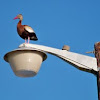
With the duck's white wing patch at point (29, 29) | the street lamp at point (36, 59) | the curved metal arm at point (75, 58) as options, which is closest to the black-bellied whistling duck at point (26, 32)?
the duck's white wing patch at point (29, 29)

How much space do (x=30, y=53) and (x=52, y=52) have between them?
0.99ft

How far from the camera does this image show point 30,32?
4.09 m

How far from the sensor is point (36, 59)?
348 centimetres

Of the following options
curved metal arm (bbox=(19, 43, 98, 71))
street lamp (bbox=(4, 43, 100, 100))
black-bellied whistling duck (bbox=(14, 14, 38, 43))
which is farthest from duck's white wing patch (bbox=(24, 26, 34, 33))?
curved metal arm (bbox=(19, 43, 98, 71))

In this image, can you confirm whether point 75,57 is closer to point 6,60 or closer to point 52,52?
point 52,52

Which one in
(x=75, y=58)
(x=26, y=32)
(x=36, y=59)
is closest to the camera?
(x=75, y=58)

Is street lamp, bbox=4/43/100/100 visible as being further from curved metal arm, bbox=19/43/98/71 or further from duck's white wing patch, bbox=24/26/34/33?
duck's white wing patch, bbox=24/26/34/33

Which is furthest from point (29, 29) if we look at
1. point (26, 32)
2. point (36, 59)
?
point (36, 59)

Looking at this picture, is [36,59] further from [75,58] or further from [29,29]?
[29,29]

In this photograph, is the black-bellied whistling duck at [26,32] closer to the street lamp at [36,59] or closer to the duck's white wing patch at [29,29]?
the duck's white wing patch at [29,29]

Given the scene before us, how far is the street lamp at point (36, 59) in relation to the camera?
3328mm

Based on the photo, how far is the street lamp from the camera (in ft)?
10.9

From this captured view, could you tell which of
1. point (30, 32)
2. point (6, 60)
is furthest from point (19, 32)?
point (6, 60)

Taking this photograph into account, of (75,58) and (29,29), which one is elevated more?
(29,29)
